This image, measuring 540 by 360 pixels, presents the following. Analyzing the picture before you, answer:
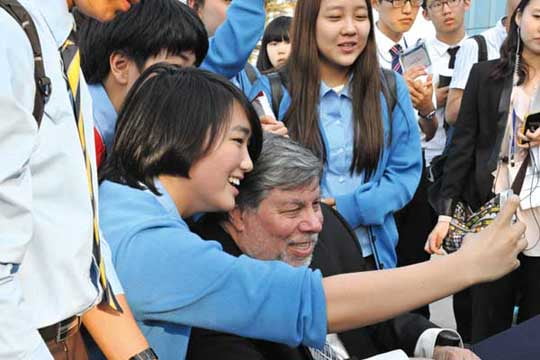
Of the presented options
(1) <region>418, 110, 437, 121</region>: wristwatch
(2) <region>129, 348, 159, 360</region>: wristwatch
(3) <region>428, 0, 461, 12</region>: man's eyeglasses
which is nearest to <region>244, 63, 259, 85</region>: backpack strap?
(1) <region>418, 110, 437, 121</region>: wristwatch

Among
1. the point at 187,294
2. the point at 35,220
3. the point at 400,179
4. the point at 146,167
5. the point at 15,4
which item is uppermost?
the point at 15,4

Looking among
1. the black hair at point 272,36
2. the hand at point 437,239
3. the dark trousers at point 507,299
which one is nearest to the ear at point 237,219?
the hand at point 437,239

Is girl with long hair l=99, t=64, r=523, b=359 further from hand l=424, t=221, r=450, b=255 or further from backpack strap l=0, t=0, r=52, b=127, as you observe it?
hand l=424, t=221, r=450, b=255

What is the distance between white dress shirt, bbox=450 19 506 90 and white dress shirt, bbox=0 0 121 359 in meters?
2.99

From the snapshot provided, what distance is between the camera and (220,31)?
117 inches

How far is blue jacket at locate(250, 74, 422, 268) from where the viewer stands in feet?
9.70

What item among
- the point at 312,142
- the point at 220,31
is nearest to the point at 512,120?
the point at 312,142

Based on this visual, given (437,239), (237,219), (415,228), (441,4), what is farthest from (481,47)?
(237,219)

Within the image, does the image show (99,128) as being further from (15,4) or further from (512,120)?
(512,120)

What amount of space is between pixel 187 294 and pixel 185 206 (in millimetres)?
313

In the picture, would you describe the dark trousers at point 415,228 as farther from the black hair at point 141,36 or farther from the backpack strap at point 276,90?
the black hair at point 141,36

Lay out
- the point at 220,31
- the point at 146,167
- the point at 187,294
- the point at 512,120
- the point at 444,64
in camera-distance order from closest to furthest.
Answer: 1. the point at 187,294
2. the point at 146,167
3. the point at 220,31
4. the point at 512,120
5. the point at 444,64

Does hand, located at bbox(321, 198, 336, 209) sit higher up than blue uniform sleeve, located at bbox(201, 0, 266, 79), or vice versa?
blue uniform sleeve, located at bbox(201, 0, 266, 79)

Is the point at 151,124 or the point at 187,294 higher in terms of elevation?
the point at 151,124
